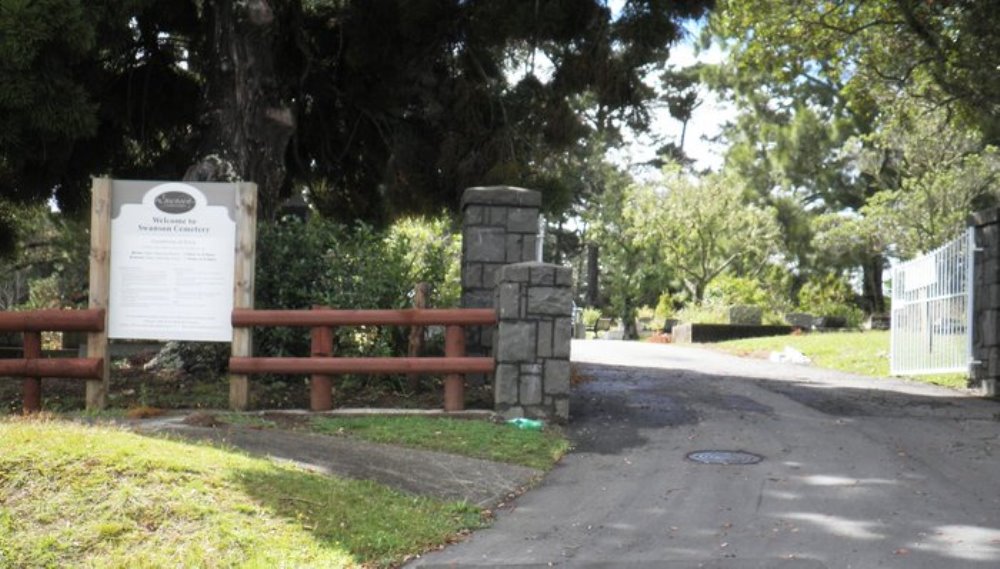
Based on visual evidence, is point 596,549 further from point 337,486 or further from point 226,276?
point 226,276

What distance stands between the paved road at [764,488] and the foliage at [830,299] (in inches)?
766

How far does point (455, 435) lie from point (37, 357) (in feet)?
13.9

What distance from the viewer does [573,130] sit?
42.1 ft

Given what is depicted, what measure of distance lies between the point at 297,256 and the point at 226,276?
54.9 inches

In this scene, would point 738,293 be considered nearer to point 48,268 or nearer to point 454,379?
point 48,268

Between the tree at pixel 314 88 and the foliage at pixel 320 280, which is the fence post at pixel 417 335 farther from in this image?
the tree at pixel 314 88

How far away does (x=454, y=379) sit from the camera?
920cm

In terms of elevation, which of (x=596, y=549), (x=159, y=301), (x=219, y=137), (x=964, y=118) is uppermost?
(x=964, y=118)

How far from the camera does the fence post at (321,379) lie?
923 centimetres

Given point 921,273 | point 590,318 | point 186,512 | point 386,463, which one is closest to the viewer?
point 186,512

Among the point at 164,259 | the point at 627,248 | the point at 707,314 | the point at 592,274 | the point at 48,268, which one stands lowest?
the point at 707,314

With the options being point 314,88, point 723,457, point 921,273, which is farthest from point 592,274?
point 723,457

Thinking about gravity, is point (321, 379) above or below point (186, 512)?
above

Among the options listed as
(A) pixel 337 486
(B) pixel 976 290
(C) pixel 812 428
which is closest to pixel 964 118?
(B) pixel 976 290
